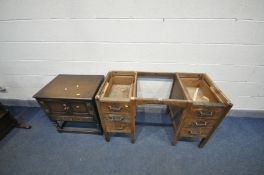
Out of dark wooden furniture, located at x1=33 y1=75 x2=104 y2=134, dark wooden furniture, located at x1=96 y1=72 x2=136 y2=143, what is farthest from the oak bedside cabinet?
dark wooden furniture, located at x1=33 y1=75 x2=104 y2=134

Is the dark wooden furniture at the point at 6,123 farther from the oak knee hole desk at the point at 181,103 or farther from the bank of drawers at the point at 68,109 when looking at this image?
the oak knee hole desk at the point at 181,103

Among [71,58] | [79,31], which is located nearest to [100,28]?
[79,31]

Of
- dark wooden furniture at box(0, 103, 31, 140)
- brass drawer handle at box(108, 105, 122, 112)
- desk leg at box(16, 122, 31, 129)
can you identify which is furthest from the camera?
desk leg at box(16, 122, 31, 129)

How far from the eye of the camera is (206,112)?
1.02 m

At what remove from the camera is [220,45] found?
4.09 feet

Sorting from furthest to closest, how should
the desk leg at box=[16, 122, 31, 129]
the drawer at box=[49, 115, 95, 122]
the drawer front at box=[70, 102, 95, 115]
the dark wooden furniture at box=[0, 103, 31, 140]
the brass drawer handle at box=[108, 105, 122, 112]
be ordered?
the desk leg at box=[16, 122, 31, 129], the dark wooden furniture at box=[0, 103, 31, 140], the drawer at box=[49, 115, 95, 122], the drawer front at box=[70, 102, 95, 115], the brass drawer handle at box=[108, 105, 122, 112]

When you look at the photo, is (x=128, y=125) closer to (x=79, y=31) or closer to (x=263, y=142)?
(x=79, y=31)

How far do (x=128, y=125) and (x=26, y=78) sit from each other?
1566 millimetres

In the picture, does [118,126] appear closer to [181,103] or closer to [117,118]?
[117,118]

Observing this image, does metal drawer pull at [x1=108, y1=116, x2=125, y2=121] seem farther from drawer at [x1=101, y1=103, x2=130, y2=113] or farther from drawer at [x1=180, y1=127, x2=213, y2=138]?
drawer at [x1=180, y1=127, x2=213, y2=138]

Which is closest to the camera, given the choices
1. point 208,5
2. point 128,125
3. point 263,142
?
point 208,5

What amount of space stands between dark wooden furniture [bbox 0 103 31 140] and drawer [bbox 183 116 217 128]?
1.93m

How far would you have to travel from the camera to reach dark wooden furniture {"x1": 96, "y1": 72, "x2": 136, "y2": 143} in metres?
1.04

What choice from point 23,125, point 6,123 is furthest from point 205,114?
point 6,123
